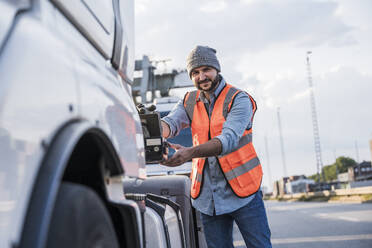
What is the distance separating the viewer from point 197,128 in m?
4.19

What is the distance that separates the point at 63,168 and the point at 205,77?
2.66m

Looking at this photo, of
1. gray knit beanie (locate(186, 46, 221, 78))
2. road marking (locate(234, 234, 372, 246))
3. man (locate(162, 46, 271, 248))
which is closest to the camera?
man (locate(162, 46, 271, 248))

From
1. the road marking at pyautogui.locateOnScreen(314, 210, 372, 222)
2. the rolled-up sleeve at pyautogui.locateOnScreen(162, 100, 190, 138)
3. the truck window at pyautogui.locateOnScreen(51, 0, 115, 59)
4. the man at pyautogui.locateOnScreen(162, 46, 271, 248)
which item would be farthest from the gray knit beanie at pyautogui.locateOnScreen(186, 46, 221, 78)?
the road marking at pyautogui.locateOnScreen(314, 210, 372, 222)

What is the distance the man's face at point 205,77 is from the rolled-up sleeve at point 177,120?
0.36m

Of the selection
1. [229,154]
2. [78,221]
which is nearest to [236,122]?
[229,154]

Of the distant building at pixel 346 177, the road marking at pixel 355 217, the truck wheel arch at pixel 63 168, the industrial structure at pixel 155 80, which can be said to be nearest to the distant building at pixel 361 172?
the distant building at pixel 346 177

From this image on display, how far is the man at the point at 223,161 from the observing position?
12.6 feet

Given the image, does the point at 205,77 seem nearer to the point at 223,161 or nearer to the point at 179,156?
the point at 223,161

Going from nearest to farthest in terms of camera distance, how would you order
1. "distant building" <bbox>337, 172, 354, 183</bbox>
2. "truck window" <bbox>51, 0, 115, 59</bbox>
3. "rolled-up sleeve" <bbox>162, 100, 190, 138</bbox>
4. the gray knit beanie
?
"truck window" <bbox>51, 0, 115, 59</bbox>
the gray knit beanie
"rolled-up sleeve" <bbox>162, 100, 190, 138</bbox>
"distant building" <bbox>337, 172, 354, 183</bbox>

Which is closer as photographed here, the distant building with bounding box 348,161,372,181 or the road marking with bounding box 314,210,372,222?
the road marking with bounding box 314,210,372,222

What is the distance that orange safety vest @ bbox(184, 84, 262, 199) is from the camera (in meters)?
3.89

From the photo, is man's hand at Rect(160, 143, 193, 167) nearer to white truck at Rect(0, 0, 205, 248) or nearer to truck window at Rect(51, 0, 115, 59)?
white truck at Rect(0, 0, 205, 248)

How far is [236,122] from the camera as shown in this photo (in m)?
3.85

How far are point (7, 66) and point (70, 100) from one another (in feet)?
1.09
